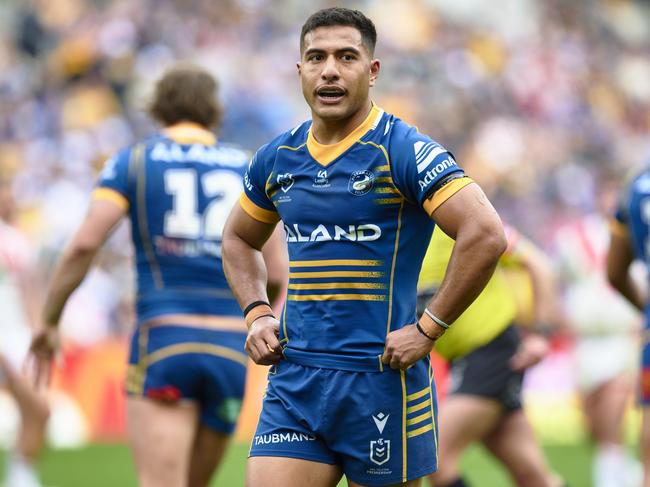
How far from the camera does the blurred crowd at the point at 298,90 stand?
54.6 ft

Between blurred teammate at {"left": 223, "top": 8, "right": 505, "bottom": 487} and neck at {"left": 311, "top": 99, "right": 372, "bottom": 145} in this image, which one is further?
neck at {"left": 311, "top": 99, "right": 372, "bottom": 145}

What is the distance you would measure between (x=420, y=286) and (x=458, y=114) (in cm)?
1355

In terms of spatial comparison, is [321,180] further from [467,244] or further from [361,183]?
[467,244]

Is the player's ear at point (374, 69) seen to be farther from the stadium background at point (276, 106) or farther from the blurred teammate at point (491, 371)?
the stadium background at point (276, 106)

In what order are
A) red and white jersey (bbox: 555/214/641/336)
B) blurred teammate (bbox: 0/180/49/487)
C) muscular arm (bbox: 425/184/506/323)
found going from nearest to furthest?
muscular arm (bbox: 425/184/506/323), blurred teammate (bbox: 0/180/49/487), red and white jersey (bbox: 555/214/641/336)

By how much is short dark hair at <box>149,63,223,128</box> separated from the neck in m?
2.07

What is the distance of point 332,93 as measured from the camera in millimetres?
4203

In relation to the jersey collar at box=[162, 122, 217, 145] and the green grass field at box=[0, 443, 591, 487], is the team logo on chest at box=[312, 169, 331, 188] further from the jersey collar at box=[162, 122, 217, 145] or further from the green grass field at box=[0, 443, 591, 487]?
the green grass field at box=[0, 443, 591, 487]

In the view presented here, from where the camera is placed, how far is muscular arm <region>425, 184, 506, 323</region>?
A: 395 centimetres

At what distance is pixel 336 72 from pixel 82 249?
208cm

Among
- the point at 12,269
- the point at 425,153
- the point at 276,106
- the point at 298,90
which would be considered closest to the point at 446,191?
the point at 425,153

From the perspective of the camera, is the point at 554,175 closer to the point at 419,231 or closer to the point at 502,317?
the point at 502,317

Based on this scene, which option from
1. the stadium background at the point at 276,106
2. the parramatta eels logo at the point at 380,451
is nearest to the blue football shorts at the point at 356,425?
the parramatta eels logo at the point at 380,451

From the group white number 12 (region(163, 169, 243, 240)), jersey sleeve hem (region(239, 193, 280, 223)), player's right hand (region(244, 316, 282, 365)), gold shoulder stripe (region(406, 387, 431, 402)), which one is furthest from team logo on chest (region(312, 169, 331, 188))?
white number 12 (region(163, 169, 243, 240))
